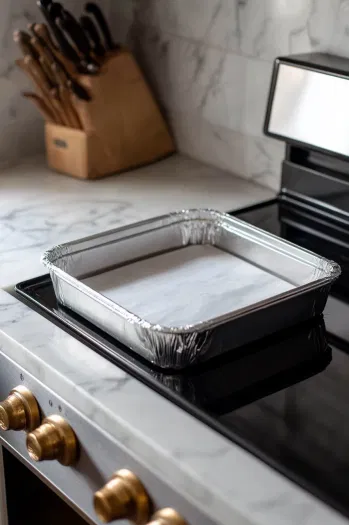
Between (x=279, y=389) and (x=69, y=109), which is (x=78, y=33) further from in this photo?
(x=279, y=389)

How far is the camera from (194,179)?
4.36 ft

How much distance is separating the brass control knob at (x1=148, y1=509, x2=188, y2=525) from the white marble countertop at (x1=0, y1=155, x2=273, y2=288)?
39 cm

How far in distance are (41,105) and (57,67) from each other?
0.28 ft

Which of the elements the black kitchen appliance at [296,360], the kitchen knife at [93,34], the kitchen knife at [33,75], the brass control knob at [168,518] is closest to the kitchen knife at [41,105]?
the kitchen knife at [33,75]

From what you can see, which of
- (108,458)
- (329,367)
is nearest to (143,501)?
(108,458)

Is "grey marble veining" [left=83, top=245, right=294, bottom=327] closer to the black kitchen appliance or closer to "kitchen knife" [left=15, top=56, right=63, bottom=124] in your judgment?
the black kitchen appliance

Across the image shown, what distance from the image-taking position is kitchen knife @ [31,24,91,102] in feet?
4.18

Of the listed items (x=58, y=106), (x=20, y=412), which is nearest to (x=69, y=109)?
(x=58, y=106)

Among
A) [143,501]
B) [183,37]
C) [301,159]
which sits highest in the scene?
[183,37]

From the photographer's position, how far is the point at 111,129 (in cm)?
133

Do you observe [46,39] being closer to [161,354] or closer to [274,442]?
[161,354]

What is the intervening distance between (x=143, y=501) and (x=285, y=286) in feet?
1.05

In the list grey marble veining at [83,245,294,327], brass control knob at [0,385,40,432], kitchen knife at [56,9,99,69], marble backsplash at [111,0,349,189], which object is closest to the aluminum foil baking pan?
grey marble veining at [83,245,294,327]

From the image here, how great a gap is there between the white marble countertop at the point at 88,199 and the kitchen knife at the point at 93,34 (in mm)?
210
